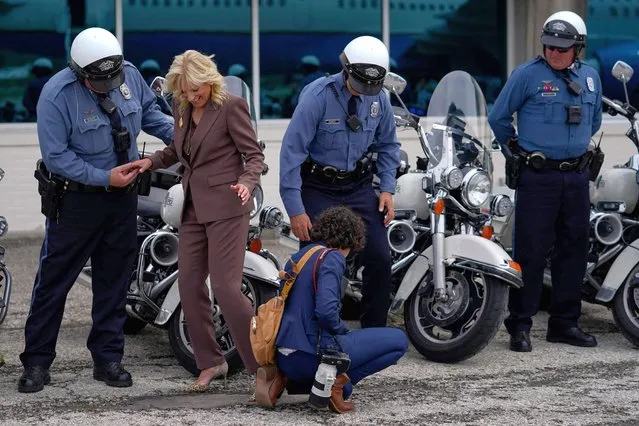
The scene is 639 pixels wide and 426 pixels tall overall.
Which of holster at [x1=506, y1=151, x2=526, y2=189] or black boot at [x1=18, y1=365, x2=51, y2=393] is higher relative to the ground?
holster at [x1=506, y1=151, x2=526, y2=189]

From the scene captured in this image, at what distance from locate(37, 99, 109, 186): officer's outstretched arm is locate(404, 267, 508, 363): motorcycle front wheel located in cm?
193

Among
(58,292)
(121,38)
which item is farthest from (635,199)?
(121,38)

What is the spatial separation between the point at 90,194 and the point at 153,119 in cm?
57

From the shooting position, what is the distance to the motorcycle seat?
7.42 m

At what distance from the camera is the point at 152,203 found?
743cm

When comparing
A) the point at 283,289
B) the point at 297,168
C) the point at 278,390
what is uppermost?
the point at 297,168

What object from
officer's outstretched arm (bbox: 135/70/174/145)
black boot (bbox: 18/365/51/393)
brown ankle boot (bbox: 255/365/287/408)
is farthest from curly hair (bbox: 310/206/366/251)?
black boot (bbox: 18/365/51/393)

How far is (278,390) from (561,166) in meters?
→ 2.41

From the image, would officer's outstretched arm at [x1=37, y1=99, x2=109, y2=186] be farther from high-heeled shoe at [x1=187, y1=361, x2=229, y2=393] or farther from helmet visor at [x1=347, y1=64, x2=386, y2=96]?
helmet visor at [x1=347, y1=64, x2=386, y2=96]

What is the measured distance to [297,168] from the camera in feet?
22.5

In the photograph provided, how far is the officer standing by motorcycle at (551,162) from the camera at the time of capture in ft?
25.0

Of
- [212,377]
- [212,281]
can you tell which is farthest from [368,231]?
[212,377]

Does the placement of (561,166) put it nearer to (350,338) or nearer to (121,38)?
(350,338)

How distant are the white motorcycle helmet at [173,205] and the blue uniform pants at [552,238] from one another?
1.99 meters
